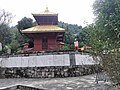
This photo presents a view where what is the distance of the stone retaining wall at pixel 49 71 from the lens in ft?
44.9

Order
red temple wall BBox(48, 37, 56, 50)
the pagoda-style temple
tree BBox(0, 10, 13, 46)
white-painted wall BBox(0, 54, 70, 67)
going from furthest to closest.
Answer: tree BBox(0, 10, 13, 46)
red temple wall BBox(48, 37, 56, 50)
the pagoda-style temple
white-painted wall BBox(0, 54, 70, 67)

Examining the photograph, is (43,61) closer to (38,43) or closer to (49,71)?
(49,71)

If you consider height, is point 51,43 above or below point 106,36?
above

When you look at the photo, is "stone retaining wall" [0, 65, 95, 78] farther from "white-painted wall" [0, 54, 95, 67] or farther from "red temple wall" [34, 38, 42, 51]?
"red temple wall" [34, 38, 42, 51]

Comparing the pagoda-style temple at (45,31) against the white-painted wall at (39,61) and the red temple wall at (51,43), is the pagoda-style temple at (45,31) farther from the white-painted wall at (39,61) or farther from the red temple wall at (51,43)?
the white-painted wall at (39,61)

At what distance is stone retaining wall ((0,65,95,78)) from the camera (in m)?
13.7

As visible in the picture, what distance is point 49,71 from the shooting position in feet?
45.1

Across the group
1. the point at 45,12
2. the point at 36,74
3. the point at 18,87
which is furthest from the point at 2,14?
the point at 18,87

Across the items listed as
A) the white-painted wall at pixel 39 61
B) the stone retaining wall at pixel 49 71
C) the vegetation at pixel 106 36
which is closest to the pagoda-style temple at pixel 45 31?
the white-painted wall at pixel 39 61

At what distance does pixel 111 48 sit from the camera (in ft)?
17.1

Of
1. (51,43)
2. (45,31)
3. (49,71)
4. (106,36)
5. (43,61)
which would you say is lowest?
(49,71)

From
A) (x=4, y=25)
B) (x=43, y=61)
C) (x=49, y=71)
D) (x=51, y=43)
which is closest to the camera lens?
(x=49, y=71)

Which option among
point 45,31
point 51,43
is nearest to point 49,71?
point 45,31

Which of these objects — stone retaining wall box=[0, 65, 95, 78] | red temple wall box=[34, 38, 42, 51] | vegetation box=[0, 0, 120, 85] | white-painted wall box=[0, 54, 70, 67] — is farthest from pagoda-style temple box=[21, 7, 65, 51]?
vegetation box=[0, 0, 120, 85]
